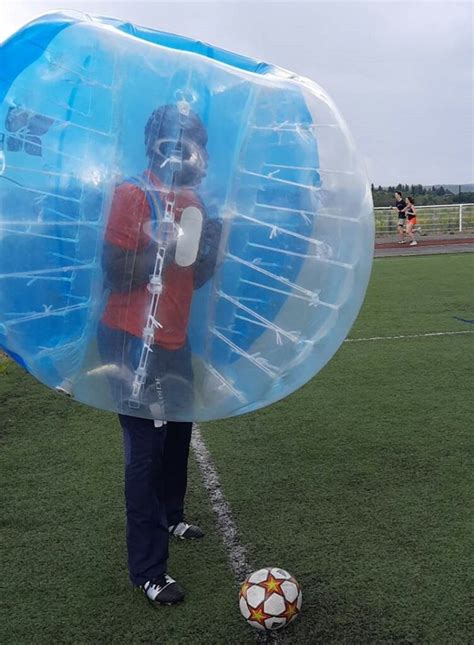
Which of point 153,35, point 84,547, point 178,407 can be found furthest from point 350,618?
point 153,35

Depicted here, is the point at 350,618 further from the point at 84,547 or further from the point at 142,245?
the point at 142,245

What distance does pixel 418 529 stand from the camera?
352 cm

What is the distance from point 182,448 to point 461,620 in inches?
53.6

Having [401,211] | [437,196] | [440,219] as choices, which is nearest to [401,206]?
[401,211]

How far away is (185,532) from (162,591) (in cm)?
56

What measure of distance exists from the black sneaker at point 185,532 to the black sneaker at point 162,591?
0.51m

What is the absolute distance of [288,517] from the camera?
12.1 ft

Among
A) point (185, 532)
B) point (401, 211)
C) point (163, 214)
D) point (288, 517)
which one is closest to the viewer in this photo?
point (163, 214)

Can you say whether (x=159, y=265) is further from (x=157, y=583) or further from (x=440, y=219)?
(x=440, y=219)

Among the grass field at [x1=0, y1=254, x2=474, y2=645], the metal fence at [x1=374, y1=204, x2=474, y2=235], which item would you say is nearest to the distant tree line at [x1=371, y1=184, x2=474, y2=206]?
the metal fence at [x1=374, y1=204, x2=474, y2=235]

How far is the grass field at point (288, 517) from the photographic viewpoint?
283 centimetres

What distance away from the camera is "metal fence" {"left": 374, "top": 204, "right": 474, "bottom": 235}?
80.0 feet

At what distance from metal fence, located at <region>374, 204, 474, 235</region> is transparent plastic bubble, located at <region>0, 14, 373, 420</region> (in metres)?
22.4

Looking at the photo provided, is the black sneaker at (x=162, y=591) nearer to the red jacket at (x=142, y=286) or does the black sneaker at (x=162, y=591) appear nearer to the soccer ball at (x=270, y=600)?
the soccer ball at (x=270, y=600)
